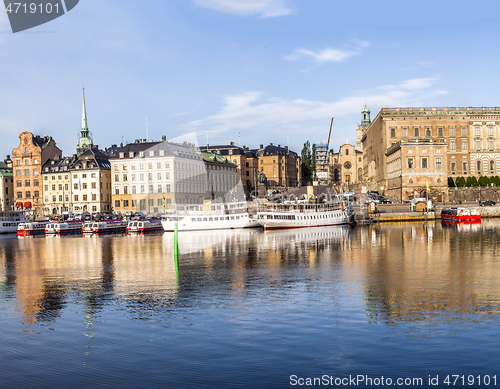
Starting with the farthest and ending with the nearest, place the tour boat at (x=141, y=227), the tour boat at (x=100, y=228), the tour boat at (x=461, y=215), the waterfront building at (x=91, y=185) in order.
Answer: the waterfront building at (x=91, y=185) → the tour boat at (x=100, y=228) → the tour boat at (x=141, y=227) → the tour boat at (x=461, y=215)

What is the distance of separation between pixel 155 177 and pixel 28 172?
49318mm

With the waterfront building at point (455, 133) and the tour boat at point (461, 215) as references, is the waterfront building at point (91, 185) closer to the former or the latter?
the waterfront building at point (455, 133)

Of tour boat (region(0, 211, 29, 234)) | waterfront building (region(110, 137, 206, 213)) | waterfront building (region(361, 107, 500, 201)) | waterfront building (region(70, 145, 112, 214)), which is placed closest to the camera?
tour boat (region(0, 211, 29, 234))

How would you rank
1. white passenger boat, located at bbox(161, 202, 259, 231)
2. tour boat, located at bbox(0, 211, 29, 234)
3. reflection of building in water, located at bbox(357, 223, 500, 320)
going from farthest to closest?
tour boat, located at bbox(0, 211, 29, 234) < white passenger boat, located at bbox(161, 202, 259, 231) < reflection of building in water, located at bbox(357, 223, 500, 320)

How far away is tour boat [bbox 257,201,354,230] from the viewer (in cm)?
9988

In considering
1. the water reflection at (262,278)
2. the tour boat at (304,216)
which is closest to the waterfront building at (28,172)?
the tour boat at (304,216)

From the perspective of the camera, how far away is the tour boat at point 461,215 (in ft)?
332

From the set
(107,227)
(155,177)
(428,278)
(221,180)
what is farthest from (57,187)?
(428,278)

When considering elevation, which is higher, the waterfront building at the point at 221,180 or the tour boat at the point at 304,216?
the waterfront building at the point at 221,180

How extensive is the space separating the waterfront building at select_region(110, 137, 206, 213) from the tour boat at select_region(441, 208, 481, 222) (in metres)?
65.5

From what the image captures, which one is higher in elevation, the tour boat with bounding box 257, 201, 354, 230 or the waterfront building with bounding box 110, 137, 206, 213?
the waterfront building with bounding box 110, 137, 206, 213

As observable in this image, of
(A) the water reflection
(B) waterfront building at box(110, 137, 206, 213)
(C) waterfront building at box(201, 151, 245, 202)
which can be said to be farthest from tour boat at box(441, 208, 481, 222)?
(B) waterfront building at box(110, 137, 206, 213)

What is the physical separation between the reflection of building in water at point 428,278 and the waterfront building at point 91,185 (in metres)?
Result: 114

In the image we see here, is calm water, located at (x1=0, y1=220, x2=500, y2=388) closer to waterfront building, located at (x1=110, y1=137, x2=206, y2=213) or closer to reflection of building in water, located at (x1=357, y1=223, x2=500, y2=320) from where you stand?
reflection of building in water, located at (x1=357, y1=223, x2=500, y2=320)
